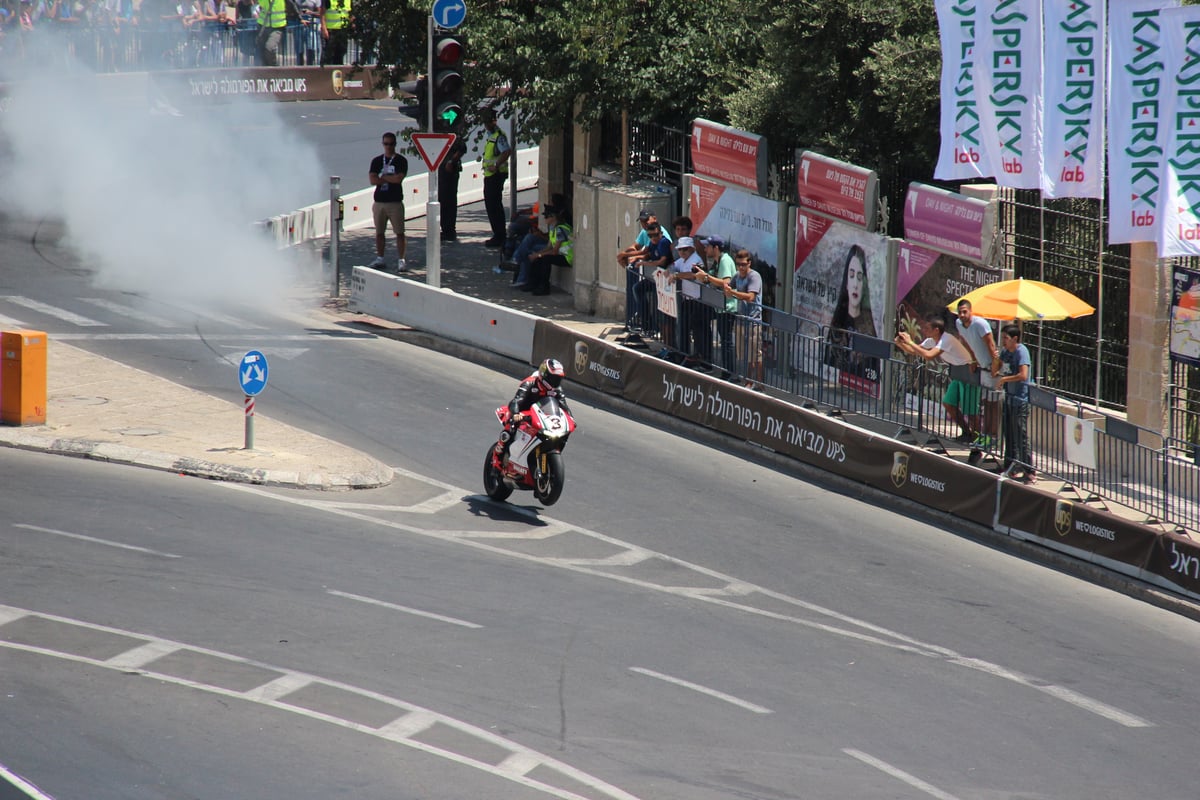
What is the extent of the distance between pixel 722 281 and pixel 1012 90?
15.2 ft

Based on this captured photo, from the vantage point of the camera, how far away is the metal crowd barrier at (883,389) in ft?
49.4

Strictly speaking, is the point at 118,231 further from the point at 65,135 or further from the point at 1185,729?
the point at 1185,729

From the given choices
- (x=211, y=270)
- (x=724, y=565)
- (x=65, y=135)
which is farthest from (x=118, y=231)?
(x=724, y=565)

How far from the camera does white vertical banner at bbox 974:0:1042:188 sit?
1702cm

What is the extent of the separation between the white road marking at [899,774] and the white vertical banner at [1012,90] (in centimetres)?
871

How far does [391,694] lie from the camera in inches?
420

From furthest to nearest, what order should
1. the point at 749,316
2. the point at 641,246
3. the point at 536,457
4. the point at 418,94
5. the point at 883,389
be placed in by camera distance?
the point at 641,246 → the point at 418,94 → the point at 749,316 → the point at 883,389 → the point at 536,457

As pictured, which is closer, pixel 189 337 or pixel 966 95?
pixel 966 95

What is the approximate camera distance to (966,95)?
1756cm

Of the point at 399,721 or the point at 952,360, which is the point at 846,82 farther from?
the point at 399,721

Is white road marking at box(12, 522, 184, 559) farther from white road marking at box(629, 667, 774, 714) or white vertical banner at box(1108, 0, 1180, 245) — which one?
white vertical banner at box(1108, 0, 1180, 245)

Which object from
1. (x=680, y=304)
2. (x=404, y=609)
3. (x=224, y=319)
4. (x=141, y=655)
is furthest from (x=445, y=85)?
(x=141, y=655)

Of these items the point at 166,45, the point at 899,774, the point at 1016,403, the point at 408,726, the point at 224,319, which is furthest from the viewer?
the point at 166,45

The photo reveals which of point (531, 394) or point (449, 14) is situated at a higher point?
point (449, 14)
